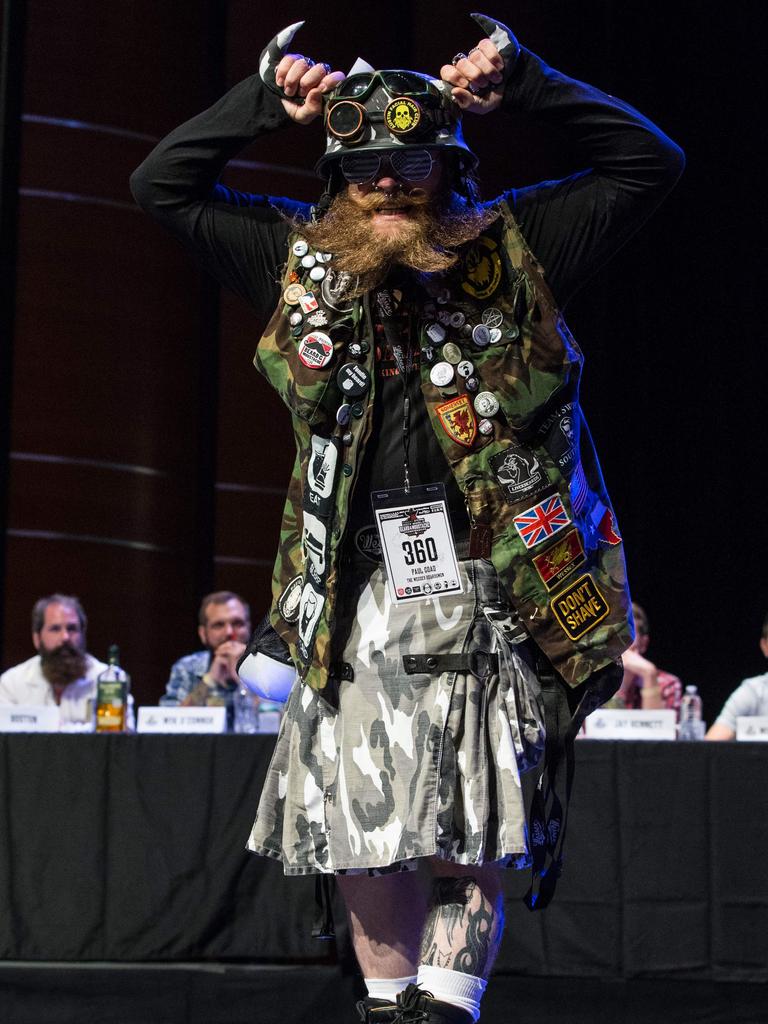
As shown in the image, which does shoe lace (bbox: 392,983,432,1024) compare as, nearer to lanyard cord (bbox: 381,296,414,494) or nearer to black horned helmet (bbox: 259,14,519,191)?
lanyard cord (bbox: 381,296,414,494)

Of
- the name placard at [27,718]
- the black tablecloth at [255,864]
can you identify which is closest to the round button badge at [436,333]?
the black tablecloth at [255,864]

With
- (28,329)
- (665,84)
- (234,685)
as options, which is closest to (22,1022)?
(234,685)

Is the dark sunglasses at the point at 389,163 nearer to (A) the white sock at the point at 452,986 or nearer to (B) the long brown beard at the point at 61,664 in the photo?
(A) the white sock at the point at 452,986

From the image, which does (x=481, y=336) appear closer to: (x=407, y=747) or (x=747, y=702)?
(x=407, y=747)

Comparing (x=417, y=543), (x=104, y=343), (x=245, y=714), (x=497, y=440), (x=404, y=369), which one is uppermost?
(x=104, y=343)

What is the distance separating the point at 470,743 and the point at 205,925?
6.57 ft

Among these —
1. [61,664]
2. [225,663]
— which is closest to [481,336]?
[225,663]

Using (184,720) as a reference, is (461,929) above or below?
below

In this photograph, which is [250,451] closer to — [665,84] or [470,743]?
[665,84]

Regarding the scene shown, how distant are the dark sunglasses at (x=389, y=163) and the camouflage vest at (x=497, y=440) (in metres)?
0.13

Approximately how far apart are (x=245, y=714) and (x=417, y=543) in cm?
260

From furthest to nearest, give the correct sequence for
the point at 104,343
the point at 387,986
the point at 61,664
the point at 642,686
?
the point at 104,343 → the point at 61,664 → the point at 642,686 → the point at 387,986

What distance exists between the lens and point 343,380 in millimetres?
1918

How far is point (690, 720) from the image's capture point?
4.48 m
